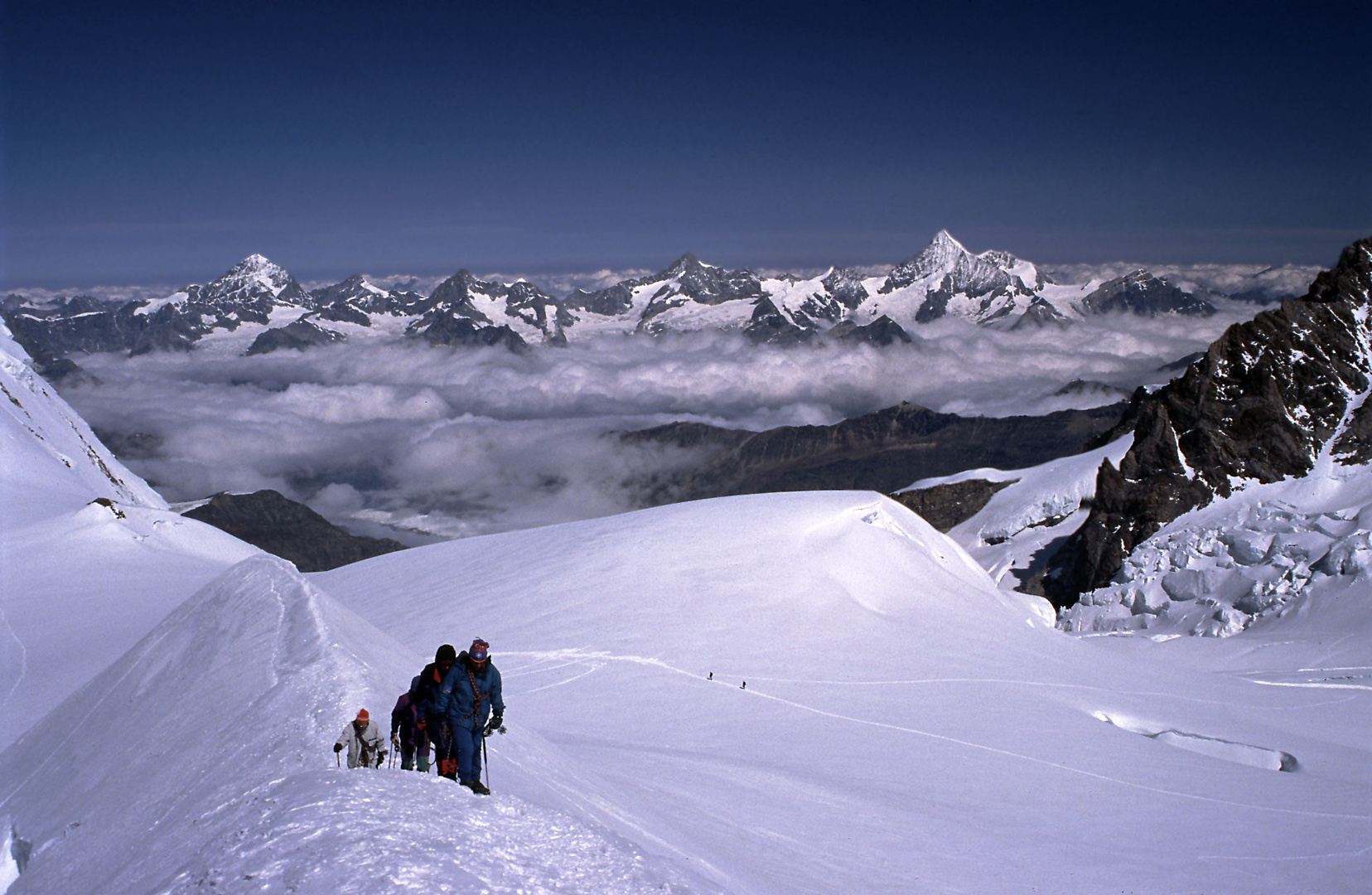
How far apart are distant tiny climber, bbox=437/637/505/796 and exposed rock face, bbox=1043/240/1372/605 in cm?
10473

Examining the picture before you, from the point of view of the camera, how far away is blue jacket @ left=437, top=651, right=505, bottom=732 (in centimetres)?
1011

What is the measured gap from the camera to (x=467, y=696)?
400 inches

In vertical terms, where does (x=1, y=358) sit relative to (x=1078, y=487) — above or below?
above

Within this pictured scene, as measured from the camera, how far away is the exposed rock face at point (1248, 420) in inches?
3925

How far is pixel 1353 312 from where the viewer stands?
10800cm

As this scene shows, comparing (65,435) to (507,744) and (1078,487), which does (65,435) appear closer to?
(507,744)

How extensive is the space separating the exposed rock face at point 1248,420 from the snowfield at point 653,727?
56389mm

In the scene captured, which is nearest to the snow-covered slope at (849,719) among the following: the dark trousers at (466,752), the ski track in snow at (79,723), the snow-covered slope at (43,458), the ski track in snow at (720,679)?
the ski track in snow at (720,679)

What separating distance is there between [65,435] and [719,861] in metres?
84.3

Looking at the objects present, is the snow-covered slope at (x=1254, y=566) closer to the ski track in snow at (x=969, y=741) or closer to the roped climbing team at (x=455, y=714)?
the ski track in snow at (x=969, y=741)

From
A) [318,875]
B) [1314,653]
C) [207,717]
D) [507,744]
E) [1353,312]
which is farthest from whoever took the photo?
[1353,312]

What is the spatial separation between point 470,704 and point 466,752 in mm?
627

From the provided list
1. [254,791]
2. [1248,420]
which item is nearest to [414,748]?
[254,791]

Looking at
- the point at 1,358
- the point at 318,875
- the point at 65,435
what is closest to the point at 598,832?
the point at 318,875
